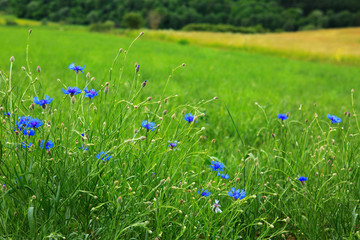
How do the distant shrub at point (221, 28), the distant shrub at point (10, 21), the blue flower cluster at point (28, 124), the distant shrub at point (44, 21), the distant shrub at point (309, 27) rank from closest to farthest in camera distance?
the blue flower cluster at point (28, 124)
the distant shrub at point (10, 21)
the distant shrub at point (221, 28)
the distant shrub at point (309, 27)
the distant shrub at point (44, 21)

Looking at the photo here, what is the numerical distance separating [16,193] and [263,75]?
8002mm

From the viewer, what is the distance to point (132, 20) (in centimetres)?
4828

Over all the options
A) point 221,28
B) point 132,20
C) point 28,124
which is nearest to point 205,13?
point 221,28

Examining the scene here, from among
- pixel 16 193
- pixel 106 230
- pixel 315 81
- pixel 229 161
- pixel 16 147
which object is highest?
pixel 16 147

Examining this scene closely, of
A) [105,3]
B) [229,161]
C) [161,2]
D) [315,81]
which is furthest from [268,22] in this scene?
[229,161]

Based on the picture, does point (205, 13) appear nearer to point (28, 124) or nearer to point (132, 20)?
point (132, 20)

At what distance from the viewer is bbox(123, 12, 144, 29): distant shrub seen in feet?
157

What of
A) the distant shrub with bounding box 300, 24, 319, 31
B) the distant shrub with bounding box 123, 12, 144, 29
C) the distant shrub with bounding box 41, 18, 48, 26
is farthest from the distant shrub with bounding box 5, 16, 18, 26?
the distant shrub with bounding box 300, 24, 319, 31

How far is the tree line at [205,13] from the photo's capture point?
40438mm

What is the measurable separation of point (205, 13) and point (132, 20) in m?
11.0

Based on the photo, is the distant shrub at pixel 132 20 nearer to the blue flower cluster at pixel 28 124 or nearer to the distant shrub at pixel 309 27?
the distant shrub at pixel 309 27

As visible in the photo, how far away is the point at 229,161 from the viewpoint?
239cm

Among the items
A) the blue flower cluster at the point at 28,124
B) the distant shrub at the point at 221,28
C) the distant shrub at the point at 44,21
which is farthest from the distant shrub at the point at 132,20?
the blue flower cluster at the point at 28,124

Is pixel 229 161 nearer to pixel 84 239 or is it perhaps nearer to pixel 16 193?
pixel 84 239
